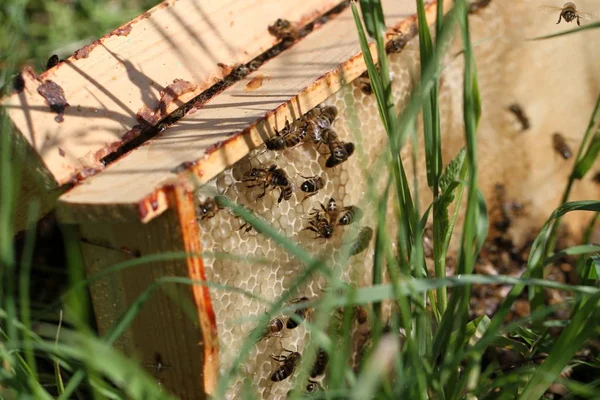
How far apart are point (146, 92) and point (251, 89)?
0.99 ft

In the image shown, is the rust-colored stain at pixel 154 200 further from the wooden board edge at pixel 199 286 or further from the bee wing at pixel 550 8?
the bee wing at pixel 550 8

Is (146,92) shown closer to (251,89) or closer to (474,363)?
(251,89)

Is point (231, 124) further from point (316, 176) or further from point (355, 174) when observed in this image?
point (355, 174)

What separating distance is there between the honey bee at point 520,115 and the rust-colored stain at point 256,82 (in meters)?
1.14

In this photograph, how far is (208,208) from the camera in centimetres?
191

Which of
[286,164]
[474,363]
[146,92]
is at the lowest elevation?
[474,363]

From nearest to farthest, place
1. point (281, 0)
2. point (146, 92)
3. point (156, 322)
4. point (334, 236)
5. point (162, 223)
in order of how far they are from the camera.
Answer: point (162, 223), point (156, 322), point (146, 92), point (334, 236), point (281, 0)

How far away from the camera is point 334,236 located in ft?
7.60

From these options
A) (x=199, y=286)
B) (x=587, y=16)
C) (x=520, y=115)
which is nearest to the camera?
(x=199, y=286)

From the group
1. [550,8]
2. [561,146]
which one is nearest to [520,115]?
[561,146]

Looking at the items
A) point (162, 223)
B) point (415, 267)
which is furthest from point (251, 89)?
point (415, 267)

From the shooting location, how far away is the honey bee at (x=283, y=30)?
248 cm

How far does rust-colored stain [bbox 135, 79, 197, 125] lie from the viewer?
83.2 inches

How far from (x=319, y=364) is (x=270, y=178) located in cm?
61
